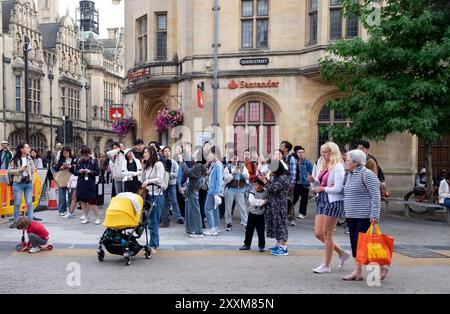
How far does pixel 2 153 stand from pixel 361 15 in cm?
1139

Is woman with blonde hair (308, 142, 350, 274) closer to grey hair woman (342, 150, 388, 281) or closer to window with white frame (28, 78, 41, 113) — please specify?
grey hair woman (342, 150, 388, 281)

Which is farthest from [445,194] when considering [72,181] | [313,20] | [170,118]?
[170,118]

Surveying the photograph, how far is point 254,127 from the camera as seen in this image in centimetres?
2088

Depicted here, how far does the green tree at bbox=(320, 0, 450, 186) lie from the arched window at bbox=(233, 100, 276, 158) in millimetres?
6169

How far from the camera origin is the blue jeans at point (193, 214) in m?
10.8

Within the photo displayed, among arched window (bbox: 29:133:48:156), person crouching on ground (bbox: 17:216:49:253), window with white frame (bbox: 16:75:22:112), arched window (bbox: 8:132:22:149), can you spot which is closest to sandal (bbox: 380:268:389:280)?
person crouching on ground (bbox: 17:216:49:253)

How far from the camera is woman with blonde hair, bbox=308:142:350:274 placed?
24.5ft

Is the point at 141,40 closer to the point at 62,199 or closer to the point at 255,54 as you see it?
the point at 255,54

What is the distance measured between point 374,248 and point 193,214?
16.4ft

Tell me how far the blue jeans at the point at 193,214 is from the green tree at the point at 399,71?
5.43m

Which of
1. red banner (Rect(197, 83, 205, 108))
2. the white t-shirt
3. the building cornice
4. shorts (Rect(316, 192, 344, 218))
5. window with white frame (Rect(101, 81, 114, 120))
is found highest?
window with white frame (Rect(101, 81, 114, 120))

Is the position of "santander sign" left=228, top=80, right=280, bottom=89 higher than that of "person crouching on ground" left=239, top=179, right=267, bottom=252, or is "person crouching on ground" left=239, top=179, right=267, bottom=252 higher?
"santander sign" left=228, top=80, right=280, bottom=89
